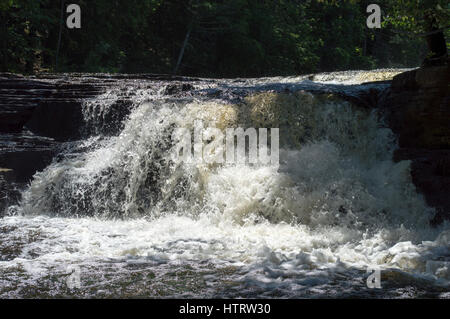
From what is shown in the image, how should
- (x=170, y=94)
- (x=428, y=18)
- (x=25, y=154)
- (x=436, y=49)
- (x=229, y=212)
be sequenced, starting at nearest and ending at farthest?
(x=229, y=212), (x=428, y=18), (x=436, y=49), (x=25, y=154), (x=170, y=94)

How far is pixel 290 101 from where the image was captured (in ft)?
26.7

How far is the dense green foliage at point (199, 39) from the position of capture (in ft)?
55.2

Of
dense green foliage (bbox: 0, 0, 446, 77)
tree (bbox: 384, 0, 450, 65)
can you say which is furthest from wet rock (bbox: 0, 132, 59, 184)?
dense green foliage (bbox: 0, 0, 446, 77)

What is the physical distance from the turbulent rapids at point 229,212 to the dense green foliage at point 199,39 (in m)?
7.73

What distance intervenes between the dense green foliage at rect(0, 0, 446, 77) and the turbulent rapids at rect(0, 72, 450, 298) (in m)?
7.73

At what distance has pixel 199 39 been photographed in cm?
2305

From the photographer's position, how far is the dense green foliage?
55.2 ft

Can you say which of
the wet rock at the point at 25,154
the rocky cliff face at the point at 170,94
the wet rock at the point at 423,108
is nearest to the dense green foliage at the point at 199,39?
the rocky cliff face at the point at 170,94

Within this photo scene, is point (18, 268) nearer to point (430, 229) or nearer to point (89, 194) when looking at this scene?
point (89, 194)

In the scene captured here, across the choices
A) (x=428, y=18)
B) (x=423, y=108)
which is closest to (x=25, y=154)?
(x=423, y=108)

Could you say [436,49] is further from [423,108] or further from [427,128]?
[427,128]

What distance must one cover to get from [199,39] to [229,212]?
17473mm
